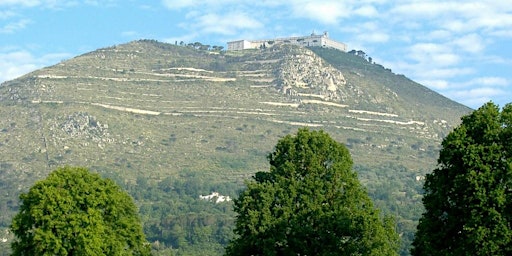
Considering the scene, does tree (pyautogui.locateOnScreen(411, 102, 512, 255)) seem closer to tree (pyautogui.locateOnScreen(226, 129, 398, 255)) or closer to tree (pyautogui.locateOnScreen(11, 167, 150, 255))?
tree (pyautogui.locateOnScreen(226, 129, 398, 255))

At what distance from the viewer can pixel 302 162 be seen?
46.3 metres

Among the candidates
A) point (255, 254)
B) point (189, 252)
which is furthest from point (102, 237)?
point (189, 252)

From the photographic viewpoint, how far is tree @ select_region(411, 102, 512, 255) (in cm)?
3553

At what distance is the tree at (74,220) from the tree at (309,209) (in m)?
5.61

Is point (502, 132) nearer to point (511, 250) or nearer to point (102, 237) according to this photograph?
point (511, 250)

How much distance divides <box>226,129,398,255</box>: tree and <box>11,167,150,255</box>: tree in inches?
221

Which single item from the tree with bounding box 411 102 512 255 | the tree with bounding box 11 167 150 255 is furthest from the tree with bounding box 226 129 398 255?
the tree with bounding box 11 167 150 255

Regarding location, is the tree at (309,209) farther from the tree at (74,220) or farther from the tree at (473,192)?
the tree at (74,220)

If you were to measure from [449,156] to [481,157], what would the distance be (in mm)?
1307

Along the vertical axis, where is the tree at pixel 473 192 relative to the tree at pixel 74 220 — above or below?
above

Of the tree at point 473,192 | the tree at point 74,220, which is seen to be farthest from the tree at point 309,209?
the tree at point 74,220

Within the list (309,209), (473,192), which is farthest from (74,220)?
(473,192)

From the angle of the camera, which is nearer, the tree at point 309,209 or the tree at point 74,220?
the tree at point 309,209

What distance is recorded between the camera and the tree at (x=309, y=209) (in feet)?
143
